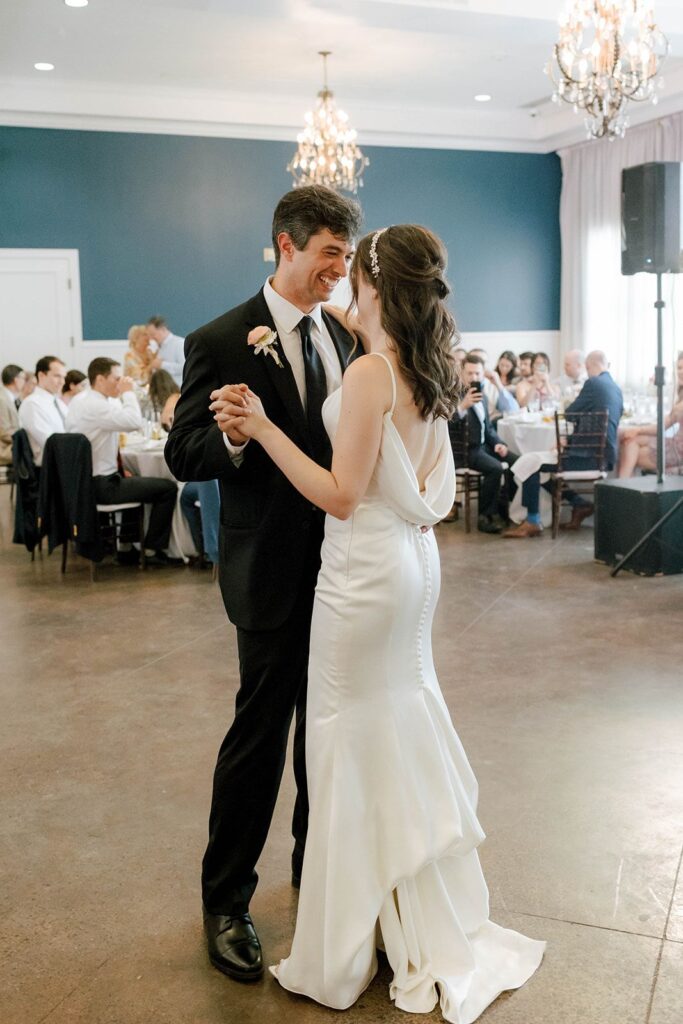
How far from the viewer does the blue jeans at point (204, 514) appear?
661 cm

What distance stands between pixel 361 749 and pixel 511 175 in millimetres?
12414

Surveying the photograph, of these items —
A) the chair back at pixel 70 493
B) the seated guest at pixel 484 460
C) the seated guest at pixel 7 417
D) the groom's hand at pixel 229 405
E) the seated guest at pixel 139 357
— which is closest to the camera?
the groom's hand at pixel 229 405

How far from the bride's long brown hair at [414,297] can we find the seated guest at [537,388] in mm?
7833

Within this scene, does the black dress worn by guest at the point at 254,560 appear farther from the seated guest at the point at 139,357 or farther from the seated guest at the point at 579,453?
the seated guest at the point at 139,357

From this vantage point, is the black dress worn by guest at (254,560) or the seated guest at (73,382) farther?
the seated guest at (73,382)

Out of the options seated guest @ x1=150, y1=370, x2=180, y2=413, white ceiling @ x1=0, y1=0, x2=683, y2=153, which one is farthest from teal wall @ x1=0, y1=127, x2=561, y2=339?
seated guest @ x1=150, y1=370, x2=180, y2=413

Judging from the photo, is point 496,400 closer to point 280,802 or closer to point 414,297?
point 280,802

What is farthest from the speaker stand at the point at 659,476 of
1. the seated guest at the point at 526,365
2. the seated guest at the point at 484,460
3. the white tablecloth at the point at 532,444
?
the seated guest at the point at 526,365

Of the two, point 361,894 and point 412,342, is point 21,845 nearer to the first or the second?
point 361,894

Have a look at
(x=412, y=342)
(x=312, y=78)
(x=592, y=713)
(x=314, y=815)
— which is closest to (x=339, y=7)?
(x=312, y=78)

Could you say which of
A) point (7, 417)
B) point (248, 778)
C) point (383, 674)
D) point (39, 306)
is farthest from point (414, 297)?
point (39, 306)

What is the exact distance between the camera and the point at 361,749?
7.48ft

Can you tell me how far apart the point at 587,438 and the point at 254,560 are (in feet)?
19.9

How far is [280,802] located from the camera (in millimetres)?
3365
